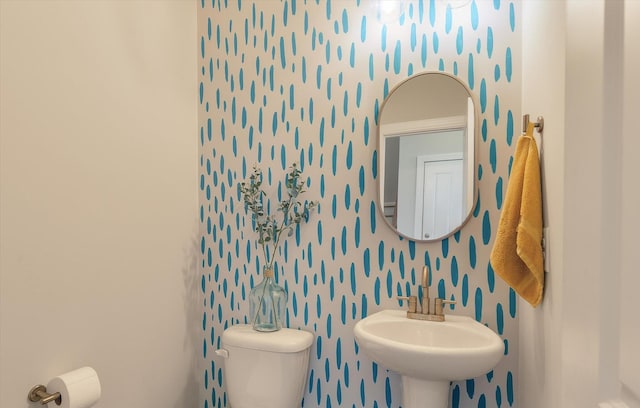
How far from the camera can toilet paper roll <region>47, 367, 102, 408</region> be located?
113cm

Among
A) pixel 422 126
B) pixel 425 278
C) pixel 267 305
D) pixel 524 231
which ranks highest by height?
pixel 422 126

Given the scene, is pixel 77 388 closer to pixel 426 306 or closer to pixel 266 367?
pixel 266 367

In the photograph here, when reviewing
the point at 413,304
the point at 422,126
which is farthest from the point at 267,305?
the point at 422,126

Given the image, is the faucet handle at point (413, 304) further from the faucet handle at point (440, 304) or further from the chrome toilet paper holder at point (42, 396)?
the chrome toilet paper holder at point (42, 396)

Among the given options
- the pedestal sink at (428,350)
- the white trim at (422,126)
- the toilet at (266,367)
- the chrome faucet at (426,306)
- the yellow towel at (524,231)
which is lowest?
the toilet at (266,367)

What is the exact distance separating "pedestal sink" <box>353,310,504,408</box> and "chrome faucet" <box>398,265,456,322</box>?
0.08 feet

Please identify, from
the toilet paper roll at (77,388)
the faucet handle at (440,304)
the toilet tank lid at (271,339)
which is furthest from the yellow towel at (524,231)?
the toilet paper roll at (77,388)

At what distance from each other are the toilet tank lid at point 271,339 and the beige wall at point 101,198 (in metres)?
0.32

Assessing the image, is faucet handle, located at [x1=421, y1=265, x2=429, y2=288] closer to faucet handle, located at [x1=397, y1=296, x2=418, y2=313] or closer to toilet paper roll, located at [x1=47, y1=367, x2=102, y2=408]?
faucet handle, located at [x1=397, y1=296, x2=418, y2=313]

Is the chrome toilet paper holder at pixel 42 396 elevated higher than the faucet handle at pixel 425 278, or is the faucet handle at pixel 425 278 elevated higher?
the faucet handle at pixel 425 278

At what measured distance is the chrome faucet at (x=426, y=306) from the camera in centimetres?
145

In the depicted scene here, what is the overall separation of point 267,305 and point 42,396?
806 mm

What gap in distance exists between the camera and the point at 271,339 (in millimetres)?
1566

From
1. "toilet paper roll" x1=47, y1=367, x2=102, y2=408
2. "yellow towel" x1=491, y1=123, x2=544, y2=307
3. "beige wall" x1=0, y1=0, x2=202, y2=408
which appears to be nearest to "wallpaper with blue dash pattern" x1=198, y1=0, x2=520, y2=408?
"beige wall" x1=0, y1=0, x2=202, y2=408
